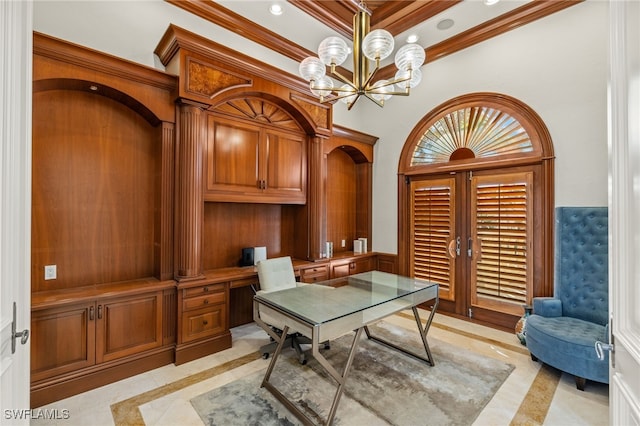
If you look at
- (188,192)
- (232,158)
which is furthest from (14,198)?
(232,158)

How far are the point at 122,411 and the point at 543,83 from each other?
17.6 feet

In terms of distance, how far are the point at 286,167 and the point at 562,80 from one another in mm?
3460

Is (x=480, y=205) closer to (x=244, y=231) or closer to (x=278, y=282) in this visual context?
(x=278, y=282)

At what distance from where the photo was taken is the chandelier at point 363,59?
2131 mm

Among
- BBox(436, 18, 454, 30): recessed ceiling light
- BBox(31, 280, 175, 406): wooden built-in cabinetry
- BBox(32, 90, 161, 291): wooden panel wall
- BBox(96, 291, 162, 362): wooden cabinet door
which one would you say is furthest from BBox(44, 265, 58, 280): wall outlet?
BBox(436, 18, 454, 30): recessed ceiling light

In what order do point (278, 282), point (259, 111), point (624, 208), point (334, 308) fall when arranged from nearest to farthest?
1. point (624, 208)
2. point (334, 308)
3. point (278, 282)
4. point (259, 111)

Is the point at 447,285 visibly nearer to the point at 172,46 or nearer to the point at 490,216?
the point at 490,216

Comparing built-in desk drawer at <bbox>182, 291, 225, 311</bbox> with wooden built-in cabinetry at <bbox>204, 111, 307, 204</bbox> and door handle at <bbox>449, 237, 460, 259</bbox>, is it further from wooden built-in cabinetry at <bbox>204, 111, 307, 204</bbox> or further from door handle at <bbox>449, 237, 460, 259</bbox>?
door handle at <bbox>449, 237, 460, 259</bbox>

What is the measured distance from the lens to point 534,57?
356cm

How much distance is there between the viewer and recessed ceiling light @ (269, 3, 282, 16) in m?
3.47

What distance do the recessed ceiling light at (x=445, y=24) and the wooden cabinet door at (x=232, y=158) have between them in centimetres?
281

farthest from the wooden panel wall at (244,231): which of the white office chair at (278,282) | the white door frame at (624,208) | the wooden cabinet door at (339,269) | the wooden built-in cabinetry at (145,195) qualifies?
the white door frame at (624,208)

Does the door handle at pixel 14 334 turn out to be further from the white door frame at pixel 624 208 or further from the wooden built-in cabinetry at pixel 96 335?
the white door frame at pixel 624 208

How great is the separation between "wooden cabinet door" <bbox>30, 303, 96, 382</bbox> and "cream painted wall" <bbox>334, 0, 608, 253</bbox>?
496cm
